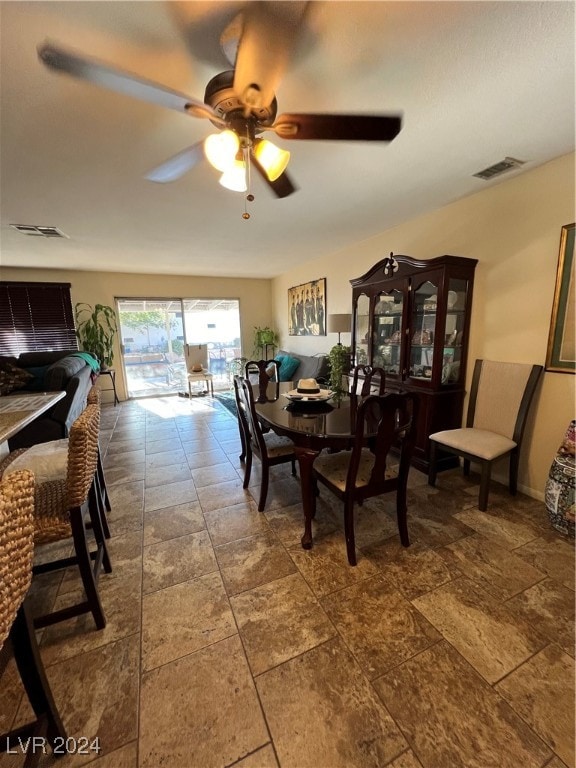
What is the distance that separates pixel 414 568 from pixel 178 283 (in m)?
5.88

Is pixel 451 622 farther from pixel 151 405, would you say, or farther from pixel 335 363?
pixel 151 405

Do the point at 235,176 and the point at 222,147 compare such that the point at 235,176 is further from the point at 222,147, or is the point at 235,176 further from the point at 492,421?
the point at 492,421

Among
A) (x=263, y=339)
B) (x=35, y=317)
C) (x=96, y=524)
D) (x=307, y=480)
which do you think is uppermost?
(x=35, y=317)

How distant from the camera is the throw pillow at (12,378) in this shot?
3890 millimetres

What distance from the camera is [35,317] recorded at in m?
5.00

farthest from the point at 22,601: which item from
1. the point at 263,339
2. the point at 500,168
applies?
the point at 263,339

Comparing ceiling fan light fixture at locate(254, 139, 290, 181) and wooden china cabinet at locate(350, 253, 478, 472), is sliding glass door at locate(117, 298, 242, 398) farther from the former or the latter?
ceiling fan light fixture at locate(254, 139, 290, 181)

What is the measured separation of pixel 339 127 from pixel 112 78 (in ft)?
2.71

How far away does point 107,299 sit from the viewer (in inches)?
213

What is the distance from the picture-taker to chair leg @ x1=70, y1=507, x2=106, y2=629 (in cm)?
122

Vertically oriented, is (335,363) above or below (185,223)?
below

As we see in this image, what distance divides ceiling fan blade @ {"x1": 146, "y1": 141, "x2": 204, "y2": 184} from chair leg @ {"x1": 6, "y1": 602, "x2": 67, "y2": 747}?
1796mm

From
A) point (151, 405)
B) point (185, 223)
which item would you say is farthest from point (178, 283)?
point (185, 223)

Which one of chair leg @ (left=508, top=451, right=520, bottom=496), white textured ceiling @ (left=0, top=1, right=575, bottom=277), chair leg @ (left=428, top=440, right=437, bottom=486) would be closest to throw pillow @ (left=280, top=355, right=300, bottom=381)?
white textured ceiling @ (left=0, top=1, right=575, bottom=277)
